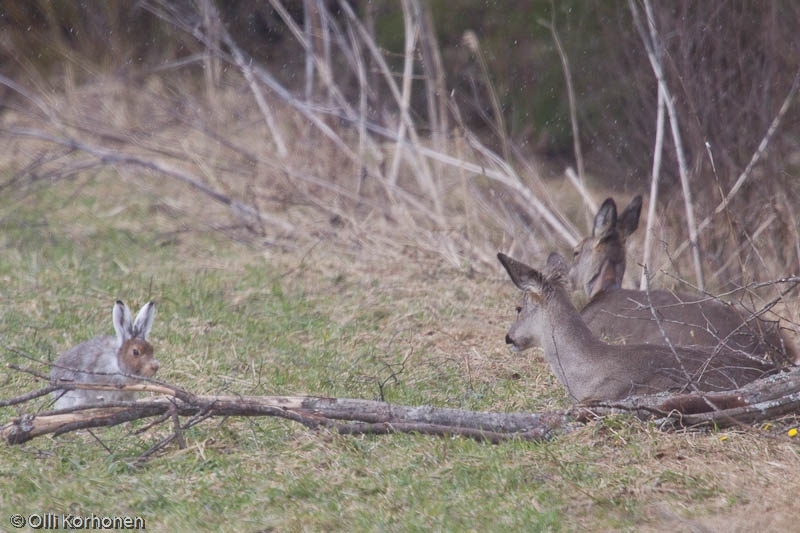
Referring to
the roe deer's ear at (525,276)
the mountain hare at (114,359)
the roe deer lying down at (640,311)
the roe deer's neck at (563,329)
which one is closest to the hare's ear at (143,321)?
the mountain hare at (114,359)

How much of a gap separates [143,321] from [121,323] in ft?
0.54

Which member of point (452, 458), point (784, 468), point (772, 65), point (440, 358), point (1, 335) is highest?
point (772, 65)

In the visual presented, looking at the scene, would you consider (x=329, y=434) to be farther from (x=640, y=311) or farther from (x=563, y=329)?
(x=640, y=311)

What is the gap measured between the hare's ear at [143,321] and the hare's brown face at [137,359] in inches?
4.6

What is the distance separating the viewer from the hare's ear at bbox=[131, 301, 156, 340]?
6.00 meters

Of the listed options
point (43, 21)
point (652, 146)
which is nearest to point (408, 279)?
point (652, 146)

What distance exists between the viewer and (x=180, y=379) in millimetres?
6105

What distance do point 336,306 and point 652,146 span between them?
9.67 feet

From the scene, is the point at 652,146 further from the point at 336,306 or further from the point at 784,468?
the point at 784,468

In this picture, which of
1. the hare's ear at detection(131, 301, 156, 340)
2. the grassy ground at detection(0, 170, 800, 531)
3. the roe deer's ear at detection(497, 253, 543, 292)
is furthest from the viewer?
the hare's ear at detection(131, 301, 156, 340)

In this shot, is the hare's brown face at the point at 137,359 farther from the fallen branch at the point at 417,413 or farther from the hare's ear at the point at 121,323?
the fallen branch at the point at 417,413

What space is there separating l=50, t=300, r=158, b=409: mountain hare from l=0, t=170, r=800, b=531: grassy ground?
26 cm

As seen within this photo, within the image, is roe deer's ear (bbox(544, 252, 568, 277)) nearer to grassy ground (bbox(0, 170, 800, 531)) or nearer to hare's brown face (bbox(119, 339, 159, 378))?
grassy ground (bbox(0, 170, 800, 531))

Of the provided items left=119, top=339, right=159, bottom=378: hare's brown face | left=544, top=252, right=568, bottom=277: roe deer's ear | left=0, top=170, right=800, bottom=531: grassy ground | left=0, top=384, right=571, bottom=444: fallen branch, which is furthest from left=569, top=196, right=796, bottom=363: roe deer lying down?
left=119, top=339, right=159, bottom=378: hare's brown face
